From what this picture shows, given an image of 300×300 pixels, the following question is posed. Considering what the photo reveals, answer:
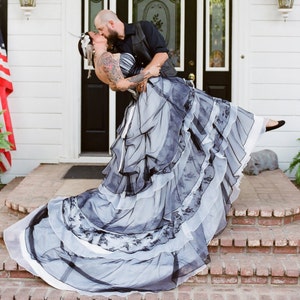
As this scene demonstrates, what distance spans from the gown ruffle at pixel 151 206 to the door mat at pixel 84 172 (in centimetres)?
144

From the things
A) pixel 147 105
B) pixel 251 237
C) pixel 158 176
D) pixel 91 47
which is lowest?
pixel 251 237

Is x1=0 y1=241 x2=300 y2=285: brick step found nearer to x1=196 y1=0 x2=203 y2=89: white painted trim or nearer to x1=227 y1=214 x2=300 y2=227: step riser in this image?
x1=227 y1=214 x2=300 y2=227: step riser

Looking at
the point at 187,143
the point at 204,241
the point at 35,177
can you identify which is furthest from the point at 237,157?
the point at 35,177

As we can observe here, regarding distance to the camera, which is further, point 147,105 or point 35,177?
→ point 35,177

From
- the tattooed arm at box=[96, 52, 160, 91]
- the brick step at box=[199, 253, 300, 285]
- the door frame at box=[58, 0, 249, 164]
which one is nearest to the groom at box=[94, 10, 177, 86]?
the tattooed arm at box=[96, 52, 160, 91]

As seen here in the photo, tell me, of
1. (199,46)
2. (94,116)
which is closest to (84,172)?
(94,116)

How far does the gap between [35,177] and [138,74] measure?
6.54 ft

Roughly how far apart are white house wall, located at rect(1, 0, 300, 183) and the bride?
6.82 ft

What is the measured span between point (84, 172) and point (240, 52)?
1.88 m

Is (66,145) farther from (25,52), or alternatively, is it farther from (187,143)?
(187,143)

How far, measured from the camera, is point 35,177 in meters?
6.22

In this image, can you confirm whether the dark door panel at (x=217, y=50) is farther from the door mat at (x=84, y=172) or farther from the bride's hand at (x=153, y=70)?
the bride's hand at (x=153, y=70)

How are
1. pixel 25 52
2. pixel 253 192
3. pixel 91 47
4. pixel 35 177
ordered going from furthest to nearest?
1. pixel 25 52
2. pixel 35 177
3. pixel 253 192
4. pixel 91 47

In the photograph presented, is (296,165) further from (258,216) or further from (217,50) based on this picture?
(258,216)
